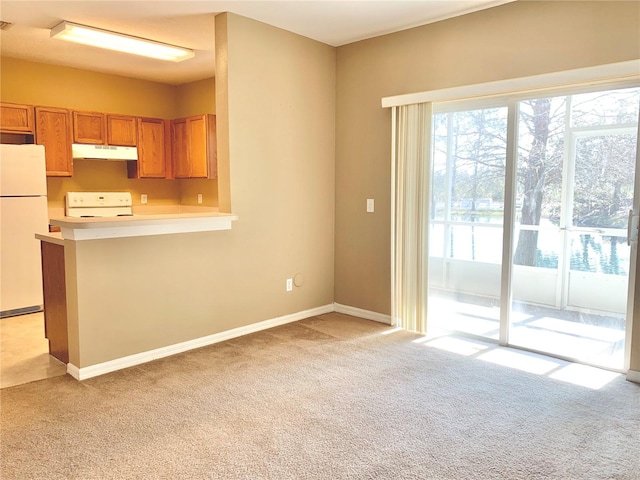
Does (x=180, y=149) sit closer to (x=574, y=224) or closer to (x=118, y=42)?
(x=118, y=42)

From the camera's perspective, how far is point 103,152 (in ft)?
18.0

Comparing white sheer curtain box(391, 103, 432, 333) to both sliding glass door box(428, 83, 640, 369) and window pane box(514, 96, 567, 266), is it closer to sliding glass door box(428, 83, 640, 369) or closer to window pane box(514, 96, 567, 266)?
sliding glass door box(428, 83, 640, 369)

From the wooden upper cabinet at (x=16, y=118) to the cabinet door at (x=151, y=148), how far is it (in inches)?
48.8

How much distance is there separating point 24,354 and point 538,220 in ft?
13.5

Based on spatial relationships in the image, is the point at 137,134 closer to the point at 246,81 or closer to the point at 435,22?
the point at 246,81

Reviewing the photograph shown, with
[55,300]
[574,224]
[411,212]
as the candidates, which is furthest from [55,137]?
[574,224]

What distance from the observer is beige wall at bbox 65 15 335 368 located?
332cm

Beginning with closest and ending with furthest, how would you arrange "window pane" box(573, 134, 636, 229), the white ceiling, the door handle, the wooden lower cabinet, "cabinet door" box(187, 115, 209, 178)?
the door handle → "window pane" box(573, 134, 636, 229) → the wooden lower cabinet → the white ceiling → "cabinet door" box(187, 115, 209, 178)

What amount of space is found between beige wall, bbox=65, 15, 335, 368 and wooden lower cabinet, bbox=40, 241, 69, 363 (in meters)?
0.17

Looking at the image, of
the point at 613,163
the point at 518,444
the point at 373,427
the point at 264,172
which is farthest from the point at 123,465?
the point at 613,163

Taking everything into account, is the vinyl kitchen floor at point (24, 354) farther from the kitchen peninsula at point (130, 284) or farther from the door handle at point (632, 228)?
the door handle at point (632, 228)

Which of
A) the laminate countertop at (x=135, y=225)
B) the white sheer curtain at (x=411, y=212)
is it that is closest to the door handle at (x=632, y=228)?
the white sheer curtain at (x=411, y=212)

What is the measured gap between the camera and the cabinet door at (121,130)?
5.66 m

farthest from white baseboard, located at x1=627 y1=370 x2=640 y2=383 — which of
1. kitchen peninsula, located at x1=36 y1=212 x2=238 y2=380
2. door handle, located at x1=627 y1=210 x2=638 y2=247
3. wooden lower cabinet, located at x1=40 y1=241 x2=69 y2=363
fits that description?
wooden lower cabinet, located at x1=40 y1=241 x2=69 y2=363
